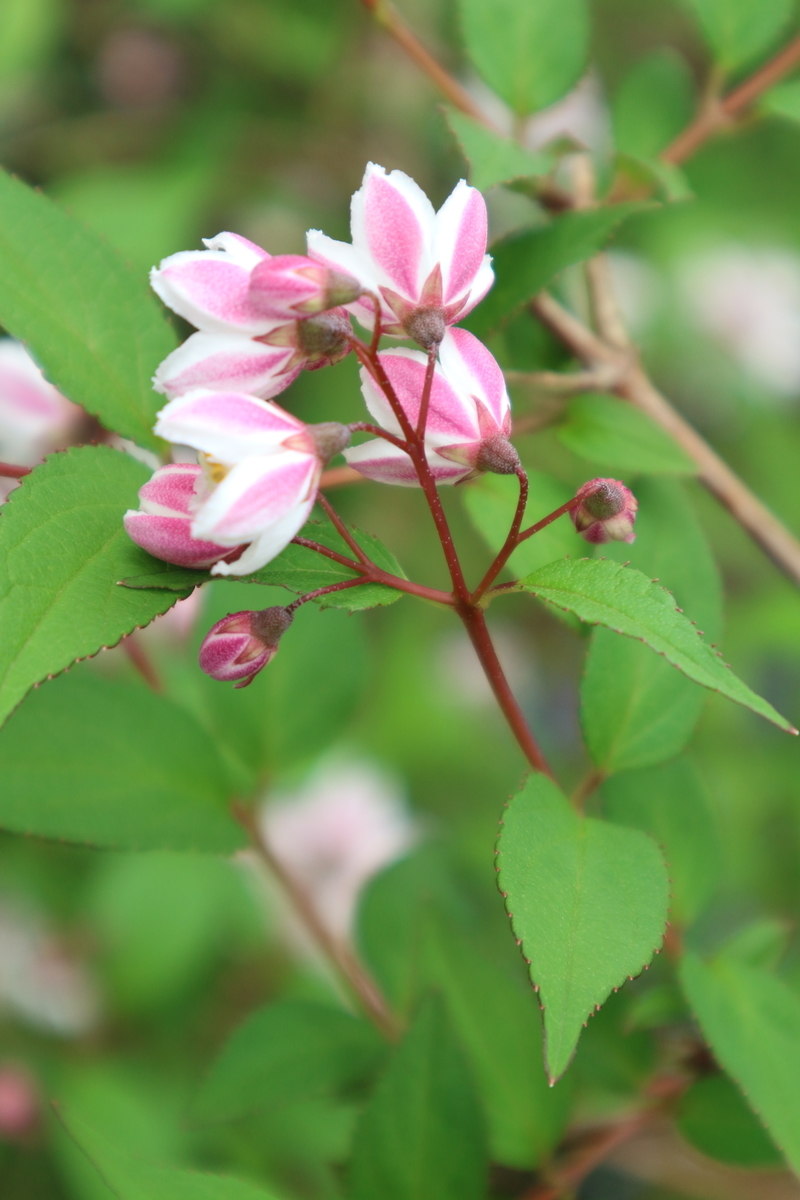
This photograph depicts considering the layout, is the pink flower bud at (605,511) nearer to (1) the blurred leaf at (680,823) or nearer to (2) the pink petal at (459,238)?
(2) the pink petal at (459,238)

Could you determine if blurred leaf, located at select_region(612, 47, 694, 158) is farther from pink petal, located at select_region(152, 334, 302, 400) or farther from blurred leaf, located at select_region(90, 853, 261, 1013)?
blurred leaf, located at select_region(90, 853, 261, 1013)

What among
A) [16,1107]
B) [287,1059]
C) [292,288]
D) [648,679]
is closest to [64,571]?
[292,288]

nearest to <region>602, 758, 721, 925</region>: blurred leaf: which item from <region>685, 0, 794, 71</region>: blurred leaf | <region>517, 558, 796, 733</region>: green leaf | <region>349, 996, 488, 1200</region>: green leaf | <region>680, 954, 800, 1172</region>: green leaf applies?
<region>680, 954, 800, 1172</region>: green leaf

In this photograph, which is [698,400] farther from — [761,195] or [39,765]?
[39,765]

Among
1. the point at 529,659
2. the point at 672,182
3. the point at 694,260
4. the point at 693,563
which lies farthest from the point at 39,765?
the point at 694,260

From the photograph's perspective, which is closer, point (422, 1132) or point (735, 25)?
point (422, 1132)

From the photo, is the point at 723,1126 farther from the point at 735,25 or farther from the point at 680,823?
the point at 735,25

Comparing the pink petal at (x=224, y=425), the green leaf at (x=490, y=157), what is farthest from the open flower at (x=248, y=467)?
the green leaf at (x=490, y=157)
